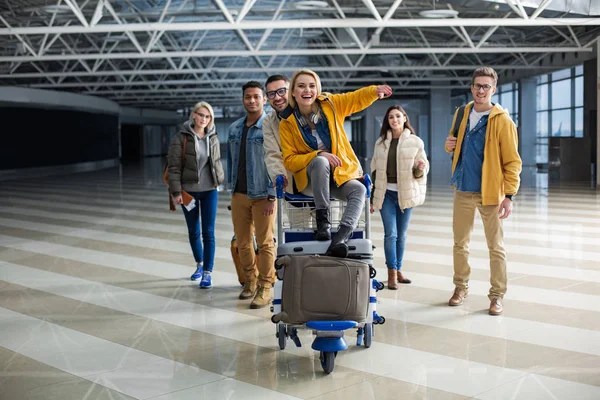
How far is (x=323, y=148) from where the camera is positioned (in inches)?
213

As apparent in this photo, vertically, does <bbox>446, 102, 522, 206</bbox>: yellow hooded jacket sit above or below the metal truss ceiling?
below

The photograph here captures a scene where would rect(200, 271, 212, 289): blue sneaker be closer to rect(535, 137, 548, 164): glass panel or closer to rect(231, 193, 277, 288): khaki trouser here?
rect(231, 193, 277, 288): khaki trouser

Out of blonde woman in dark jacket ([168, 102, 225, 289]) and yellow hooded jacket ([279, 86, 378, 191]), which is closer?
yellow hooded jacket ([279, 86, 378, 191])

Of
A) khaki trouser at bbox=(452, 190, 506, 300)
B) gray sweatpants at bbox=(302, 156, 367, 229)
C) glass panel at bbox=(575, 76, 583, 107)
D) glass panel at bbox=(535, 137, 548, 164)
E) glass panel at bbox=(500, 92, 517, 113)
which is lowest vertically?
khaki trouser at bbox=(452, 190, 506, 300)

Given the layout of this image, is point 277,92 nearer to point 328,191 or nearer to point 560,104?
point 328,191

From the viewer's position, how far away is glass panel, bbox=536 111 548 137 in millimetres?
38062

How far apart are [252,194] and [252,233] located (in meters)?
0.65

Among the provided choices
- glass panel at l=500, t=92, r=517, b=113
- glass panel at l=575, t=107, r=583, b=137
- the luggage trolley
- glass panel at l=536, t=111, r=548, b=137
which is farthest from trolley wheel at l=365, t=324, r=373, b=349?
glass panel at l=500, t=92, r=517, b=113

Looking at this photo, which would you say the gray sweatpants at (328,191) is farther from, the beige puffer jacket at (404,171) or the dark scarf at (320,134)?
the beige puffer jacket at (404,171)

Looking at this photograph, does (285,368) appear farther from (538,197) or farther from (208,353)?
(538,197)

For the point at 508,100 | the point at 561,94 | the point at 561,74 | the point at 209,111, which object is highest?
the point at 561,74

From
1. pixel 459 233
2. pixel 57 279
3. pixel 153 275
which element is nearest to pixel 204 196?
pixel 153 275

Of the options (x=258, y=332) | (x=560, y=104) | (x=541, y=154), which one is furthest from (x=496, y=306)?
(x=541, y=154)

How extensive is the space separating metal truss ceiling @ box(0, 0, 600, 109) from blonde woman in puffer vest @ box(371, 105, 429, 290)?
1011 cm
